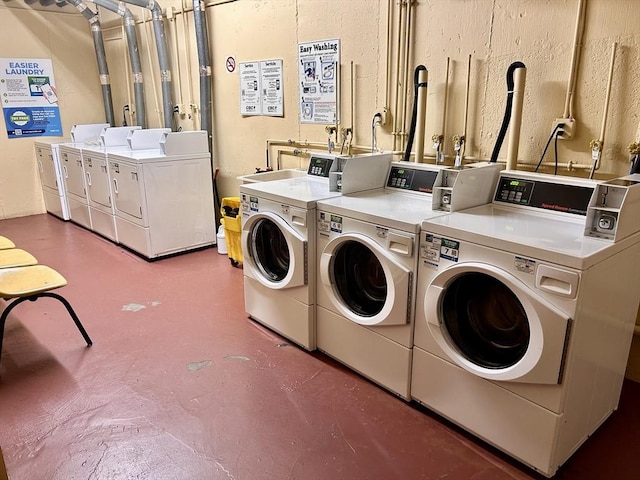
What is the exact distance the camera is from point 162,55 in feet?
16.5

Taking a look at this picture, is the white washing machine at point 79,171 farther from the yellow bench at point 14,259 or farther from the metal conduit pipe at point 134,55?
the yellow bench at point 14,259

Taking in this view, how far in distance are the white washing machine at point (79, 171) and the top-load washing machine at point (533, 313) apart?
4352 mm

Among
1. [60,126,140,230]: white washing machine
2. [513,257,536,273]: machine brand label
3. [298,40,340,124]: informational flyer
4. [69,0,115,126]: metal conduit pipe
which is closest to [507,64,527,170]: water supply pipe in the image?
[513,257,536,273]: machine brand label

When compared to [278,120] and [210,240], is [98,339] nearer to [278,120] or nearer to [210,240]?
[210,240]

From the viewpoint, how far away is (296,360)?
2.73 metres

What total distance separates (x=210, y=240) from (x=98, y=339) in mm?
1935

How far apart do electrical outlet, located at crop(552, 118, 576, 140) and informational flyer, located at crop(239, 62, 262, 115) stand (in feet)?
8.78

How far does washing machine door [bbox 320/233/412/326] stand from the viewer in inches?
91.0

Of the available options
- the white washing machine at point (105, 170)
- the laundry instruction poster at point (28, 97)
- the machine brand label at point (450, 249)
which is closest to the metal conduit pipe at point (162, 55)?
the white washing machine at point (105, 170)

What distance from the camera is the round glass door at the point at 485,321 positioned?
190 centimetres

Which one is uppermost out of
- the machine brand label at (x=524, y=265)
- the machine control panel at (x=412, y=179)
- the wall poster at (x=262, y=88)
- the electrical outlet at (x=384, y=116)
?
the wall poster at (x=262, y=88)

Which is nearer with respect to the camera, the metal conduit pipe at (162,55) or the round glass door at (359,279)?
the round glass door at (359,279)

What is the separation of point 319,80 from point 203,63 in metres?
1.52

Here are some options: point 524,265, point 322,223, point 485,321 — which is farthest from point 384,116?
point 524,265
